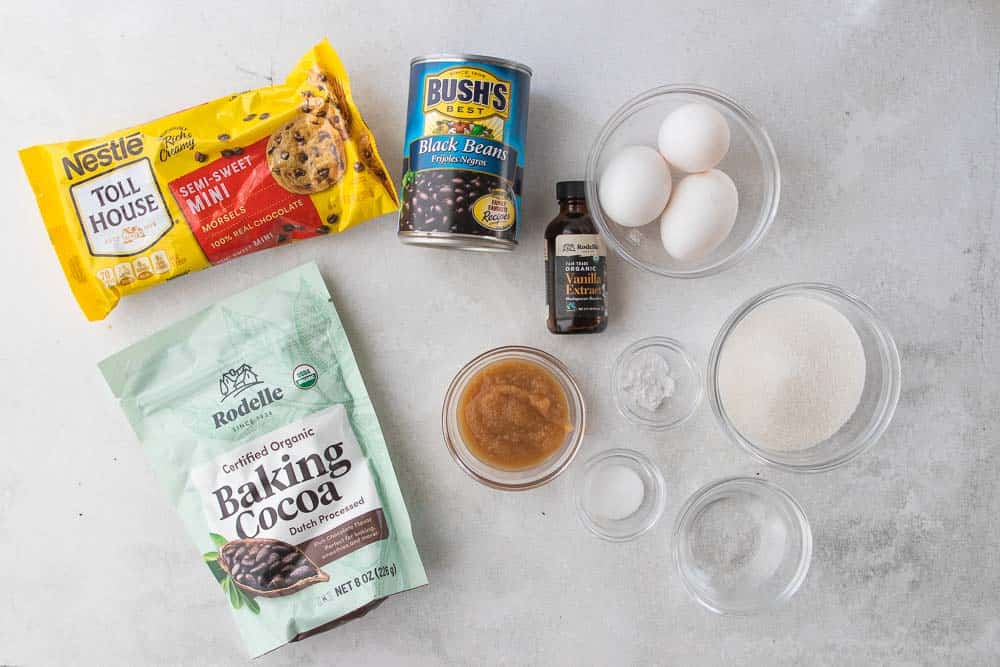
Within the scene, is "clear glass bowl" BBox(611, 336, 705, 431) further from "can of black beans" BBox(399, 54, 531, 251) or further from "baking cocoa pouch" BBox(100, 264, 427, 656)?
"baking cocoa pouch" BBox(100, 264, 427, 656)

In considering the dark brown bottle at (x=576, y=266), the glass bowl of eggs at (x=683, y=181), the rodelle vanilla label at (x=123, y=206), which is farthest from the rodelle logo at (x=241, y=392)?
the glass bowl of eggs at (x=683, y=181)

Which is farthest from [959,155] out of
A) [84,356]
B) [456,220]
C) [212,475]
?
[84,356]

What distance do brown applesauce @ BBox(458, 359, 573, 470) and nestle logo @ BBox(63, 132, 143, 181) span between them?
2.17 ft

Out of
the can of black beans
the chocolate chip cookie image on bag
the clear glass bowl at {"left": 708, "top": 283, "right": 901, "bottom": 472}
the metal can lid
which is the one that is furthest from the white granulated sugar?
the chocolate chip cookie image on bag

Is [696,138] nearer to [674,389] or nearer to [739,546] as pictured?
[674,389]

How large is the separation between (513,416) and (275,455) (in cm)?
40

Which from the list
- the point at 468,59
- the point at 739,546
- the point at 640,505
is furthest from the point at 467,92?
the point at 739,546

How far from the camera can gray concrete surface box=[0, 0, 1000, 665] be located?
1066 mm

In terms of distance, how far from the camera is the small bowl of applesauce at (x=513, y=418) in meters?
1.01

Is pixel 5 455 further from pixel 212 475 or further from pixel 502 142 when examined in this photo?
pixel 502 142

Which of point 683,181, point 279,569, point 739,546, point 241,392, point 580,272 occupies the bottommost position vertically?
point 739,546

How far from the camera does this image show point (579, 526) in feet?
3.52

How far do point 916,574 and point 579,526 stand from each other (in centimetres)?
57

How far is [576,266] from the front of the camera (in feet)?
3.24
